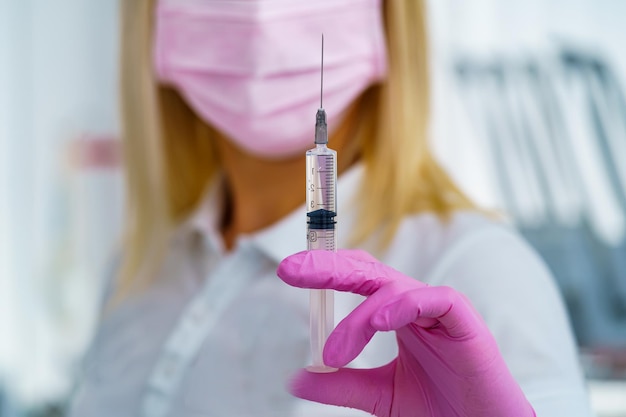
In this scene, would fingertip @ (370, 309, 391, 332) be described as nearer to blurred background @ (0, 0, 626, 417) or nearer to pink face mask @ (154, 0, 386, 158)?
pink face mask @ (154, 0, 386, 158)

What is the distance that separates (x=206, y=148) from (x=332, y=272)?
23.2 inches

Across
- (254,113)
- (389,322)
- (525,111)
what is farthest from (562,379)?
(525,111)

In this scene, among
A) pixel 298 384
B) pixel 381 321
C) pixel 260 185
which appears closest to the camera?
pixel 381 321

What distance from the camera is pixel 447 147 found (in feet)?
7.45

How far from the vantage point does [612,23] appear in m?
2.24

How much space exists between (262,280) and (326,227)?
0.90ft

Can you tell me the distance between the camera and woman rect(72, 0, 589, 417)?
578 millimetres

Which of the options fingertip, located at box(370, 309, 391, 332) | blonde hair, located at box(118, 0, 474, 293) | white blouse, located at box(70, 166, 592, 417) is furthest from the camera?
blonde hair, located at box(118, 0, 474, 293)

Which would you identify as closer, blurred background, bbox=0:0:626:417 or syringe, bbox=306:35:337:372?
syringe, bbox=306:35:337:372

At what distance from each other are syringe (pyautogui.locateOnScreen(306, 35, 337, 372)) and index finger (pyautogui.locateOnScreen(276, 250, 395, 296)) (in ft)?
0.14

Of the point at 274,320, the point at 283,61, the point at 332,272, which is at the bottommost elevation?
the point at 274,320

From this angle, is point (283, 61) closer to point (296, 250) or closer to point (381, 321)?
point (296, 250)

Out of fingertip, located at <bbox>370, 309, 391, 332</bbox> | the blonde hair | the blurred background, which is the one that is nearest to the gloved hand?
fingertip, located at <bbox>370, 309, 391, 332</bbox>

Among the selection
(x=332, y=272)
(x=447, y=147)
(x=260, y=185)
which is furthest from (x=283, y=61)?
(x=447, y=147)
